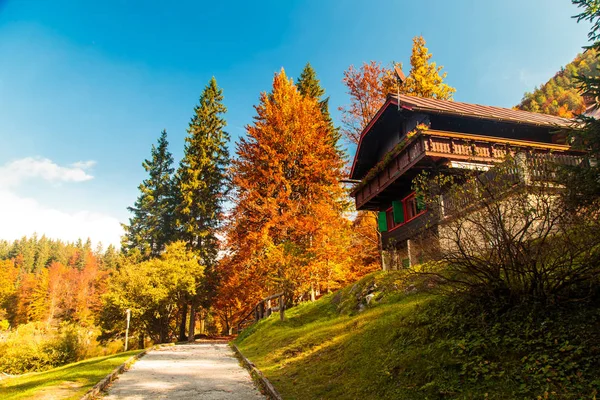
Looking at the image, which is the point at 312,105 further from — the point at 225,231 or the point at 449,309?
the point at 449,309

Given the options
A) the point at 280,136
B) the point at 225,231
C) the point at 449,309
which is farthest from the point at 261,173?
the point at 449,309

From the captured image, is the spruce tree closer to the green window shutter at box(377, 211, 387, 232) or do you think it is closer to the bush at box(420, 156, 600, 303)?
the green window shutter at box(377, 211, 387, 232)

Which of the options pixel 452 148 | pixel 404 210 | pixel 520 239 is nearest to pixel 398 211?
pixel 404 210

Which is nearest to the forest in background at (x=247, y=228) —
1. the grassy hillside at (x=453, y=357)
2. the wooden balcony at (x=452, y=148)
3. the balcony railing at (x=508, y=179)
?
the wooden balcony at (x=452, y=148)

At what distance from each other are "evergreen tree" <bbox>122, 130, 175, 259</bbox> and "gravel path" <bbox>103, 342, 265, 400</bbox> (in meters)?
28.6

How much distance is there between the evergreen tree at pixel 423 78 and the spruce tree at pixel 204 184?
59.5 ft

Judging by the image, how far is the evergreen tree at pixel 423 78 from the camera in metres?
31.0

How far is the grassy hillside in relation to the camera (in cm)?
496

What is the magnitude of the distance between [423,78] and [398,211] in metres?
13.7

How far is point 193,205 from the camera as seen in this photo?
3922 cm

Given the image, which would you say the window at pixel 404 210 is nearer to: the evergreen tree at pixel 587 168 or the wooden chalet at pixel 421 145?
the wooden chalet at pixel 421 145

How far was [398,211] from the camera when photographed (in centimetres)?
2312

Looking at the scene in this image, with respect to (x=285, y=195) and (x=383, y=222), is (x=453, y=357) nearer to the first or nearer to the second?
(x=383, y=222)

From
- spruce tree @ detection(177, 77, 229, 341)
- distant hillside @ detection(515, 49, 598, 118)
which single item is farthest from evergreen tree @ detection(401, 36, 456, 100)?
distant hillside @ detection(515, 49, 598, 118)
